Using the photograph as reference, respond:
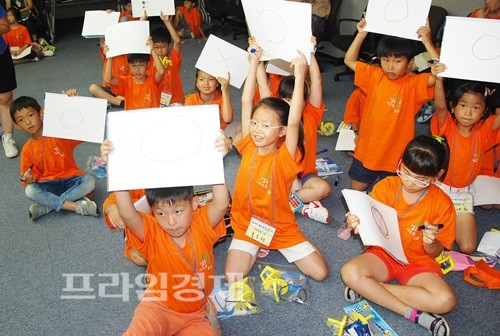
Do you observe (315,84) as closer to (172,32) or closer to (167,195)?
(167,195)

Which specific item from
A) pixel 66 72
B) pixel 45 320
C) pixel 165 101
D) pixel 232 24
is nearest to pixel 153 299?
pixel 45 320

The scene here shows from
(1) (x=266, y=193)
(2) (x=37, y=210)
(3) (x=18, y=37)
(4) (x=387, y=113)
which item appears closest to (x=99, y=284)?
(2) (x=37, y=210)

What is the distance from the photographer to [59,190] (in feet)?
9.08

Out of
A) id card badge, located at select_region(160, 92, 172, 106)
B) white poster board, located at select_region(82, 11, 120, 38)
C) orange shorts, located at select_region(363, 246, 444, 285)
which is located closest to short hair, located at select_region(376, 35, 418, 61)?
orange shorts, located at select_region(363, 246, 444, 285)

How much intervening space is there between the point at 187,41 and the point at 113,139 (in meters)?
Answer: 5.33

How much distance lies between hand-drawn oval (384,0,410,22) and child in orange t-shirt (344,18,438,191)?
13 centimetres

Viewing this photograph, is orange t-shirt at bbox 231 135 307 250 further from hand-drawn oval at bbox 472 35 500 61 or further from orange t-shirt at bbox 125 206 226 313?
hand-drawn oval at bbox 472 35 500 61

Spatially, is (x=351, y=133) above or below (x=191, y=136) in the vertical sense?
below

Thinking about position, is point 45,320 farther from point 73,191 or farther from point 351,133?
point 351,133

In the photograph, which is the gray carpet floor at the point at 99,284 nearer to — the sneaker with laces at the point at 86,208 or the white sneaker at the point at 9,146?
the sneaker with laces at the point at 86,208

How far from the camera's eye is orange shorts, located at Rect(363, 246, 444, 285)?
1951mm

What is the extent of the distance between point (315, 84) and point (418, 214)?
0.84 m

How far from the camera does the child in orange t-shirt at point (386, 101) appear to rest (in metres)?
2.44

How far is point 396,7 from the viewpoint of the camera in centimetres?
233
